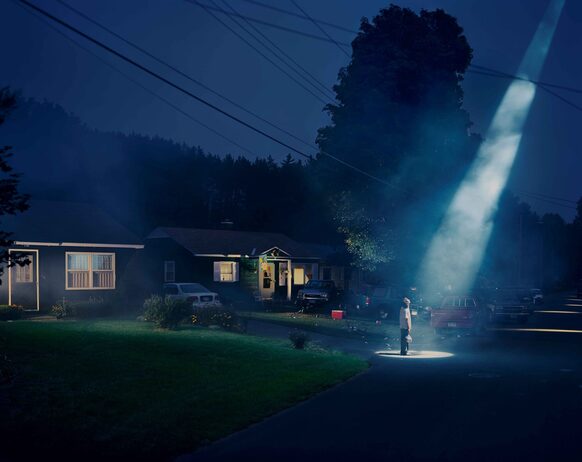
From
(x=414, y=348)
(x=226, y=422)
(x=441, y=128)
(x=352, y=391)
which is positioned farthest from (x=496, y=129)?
(x=226, y=422)

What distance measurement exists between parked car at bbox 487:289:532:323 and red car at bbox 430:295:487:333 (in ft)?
29.5

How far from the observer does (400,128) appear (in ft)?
146

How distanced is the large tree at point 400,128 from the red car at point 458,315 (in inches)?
506

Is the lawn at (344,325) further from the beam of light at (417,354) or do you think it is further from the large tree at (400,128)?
the large tree at (400,128)

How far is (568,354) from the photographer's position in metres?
23.6

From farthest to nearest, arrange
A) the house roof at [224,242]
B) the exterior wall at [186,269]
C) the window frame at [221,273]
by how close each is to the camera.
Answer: the window frame at [221,273] < the house roof at [224,242] < the exterior wall at [186,269]

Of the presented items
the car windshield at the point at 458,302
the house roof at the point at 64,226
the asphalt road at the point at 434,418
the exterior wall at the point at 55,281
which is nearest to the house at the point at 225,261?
the house roof at the point at 64,226

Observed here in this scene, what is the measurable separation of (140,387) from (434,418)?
17.6 feet

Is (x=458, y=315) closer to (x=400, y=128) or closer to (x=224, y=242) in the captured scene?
(x=400, y=128)

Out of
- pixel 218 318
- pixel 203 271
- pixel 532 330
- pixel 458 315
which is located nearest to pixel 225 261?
pixel 203 271

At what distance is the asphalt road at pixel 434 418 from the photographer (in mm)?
9633

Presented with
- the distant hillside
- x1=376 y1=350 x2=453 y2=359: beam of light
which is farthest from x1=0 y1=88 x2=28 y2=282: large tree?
the distant hillside

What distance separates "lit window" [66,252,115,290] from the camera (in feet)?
111

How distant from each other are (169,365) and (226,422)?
5.64m
